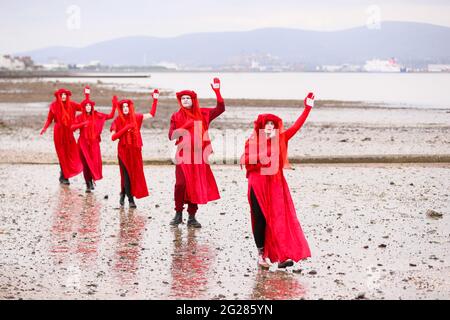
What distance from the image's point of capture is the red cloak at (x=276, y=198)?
29.2ft

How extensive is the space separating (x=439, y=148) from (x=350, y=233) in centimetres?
1272

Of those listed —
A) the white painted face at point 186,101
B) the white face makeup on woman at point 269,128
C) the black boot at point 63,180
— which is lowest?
the black boot at point 63,180

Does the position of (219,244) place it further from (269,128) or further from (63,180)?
(63,180)

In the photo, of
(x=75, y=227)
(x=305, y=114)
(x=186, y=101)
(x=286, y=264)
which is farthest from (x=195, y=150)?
(x=286, y=264)

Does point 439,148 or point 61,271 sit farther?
point 439,148

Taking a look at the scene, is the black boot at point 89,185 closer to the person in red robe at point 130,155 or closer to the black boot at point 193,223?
the person in red robe at point 130,155

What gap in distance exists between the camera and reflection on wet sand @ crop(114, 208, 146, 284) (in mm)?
8914

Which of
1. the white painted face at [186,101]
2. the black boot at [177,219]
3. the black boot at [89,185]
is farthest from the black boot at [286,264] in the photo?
the black boot at [89,185]

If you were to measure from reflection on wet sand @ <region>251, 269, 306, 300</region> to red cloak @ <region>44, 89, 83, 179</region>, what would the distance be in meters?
7.65

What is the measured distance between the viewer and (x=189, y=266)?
30.3ft

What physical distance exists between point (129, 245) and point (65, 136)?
6194mm
